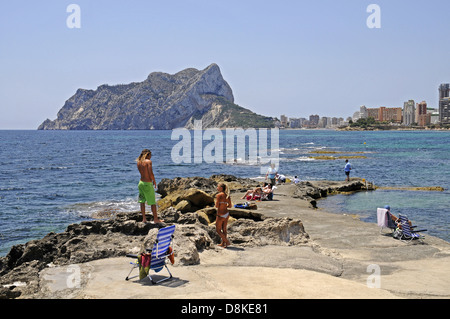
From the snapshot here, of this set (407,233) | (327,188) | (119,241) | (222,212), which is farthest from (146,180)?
(327,188)

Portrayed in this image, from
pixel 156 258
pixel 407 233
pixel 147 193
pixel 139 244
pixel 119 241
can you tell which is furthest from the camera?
pixel 407 233

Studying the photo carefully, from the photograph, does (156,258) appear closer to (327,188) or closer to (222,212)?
(222,212)

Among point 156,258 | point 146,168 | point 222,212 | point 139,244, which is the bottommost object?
point 139,244

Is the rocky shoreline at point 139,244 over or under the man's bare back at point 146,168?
under

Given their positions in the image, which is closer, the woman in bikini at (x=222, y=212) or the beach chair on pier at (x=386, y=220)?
the woman in bikini at (x=222, y=212)

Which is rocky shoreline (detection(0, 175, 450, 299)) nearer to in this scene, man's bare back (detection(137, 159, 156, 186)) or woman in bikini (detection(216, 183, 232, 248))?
woman in bikini (detection(216, 183, 232, 248))

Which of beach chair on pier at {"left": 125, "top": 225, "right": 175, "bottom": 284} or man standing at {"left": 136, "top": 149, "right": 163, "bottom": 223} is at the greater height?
man standing at {"left": 136, "top": 149, "right": 163, "bottom": 223}

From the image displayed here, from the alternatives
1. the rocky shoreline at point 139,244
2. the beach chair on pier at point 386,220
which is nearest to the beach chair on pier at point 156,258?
the rocky shoreline at point 139,244

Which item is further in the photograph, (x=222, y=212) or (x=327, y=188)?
(x=327, y=188)

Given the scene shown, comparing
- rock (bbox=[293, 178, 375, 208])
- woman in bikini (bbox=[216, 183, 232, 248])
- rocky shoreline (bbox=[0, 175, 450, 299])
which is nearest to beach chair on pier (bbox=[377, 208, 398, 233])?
rocky shoreline (bbox=[0, 175, 450, 299])

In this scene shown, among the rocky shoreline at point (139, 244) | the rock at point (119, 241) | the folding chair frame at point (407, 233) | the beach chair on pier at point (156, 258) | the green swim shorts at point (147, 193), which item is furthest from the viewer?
the folding chair frame at point (407, 233)

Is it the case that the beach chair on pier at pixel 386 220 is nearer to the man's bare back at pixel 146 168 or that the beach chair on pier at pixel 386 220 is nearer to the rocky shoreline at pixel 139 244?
the rocky shoreline at pixel 139 244

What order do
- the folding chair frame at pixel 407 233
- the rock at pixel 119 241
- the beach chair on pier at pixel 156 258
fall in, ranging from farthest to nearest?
the folding chair frame at pixel 407 233 → the rock at pixel 119 241 → the beach chair on pier at pixel 156 258
